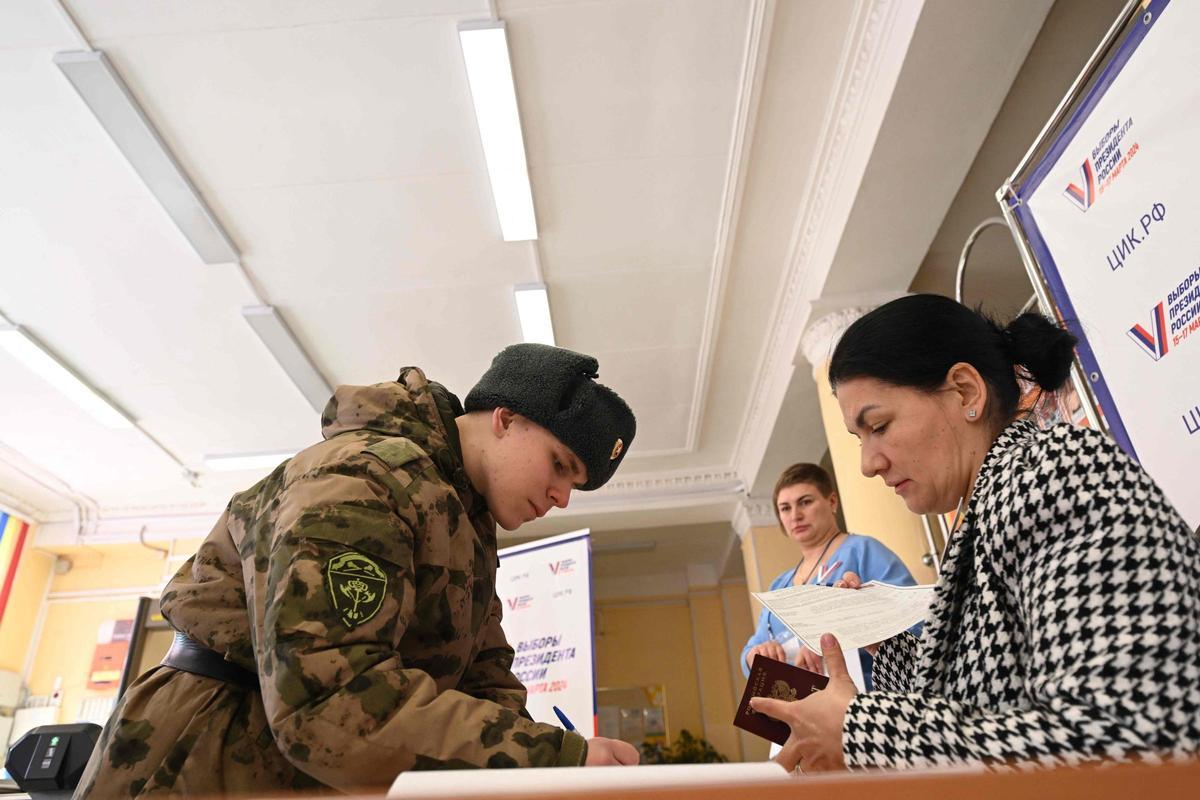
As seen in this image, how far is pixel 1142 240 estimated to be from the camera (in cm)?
148

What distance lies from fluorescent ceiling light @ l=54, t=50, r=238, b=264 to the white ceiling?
53 millimetres

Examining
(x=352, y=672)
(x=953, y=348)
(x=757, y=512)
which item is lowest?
(x=352, y=672)

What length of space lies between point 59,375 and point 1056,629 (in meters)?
5.43

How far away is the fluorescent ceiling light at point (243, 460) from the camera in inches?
228

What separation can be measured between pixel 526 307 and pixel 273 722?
11.8ft

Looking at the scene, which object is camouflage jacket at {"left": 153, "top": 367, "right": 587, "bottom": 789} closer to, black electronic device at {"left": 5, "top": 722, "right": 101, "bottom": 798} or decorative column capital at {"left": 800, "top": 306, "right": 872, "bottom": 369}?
black electronic device at {"left": 5, "top": 722, "right": 101, "bottom": 798}

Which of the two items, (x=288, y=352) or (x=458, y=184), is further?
(x=288, y=352)

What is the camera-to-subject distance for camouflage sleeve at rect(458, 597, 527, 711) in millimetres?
1240

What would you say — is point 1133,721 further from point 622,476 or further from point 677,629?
point 677,629

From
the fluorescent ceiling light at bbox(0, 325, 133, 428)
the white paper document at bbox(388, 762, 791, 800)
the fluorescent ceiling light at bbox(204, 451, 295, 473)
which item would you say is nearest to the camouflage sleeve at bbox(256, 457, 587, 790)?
the white paper document at bbox(388, 762, 791, 800)

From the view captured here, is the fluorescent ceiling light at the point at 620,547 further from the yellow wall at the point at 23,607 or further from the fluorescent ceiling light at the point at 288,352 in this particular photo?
the yellow wall at the point at 23,607

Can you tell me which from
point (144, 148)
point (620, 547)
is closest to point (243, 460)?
point (144, 148)

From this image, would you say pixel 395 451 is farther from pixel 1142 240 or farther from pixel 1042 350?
pixel 1142 240

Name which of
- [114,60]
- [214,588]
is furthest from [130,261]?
[214,588]
